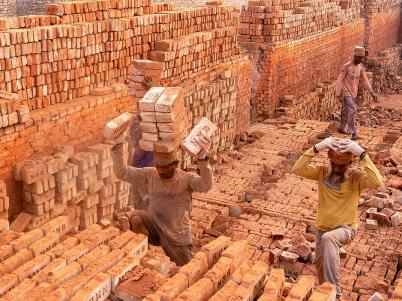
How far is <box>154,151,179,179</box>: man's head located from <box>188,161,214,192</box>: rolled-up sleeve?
0.21 metres

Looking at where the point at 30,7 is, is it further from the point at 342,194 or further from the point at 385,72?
the point at 342,194

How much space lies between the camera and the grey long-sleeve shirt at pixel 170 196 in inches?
209

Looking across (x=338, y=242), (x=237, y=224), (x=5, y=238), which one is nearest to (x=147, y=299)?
(x=5, y=238)

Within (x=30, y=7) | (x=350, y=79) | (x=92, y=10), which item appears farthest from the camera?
(x=30, y=7)

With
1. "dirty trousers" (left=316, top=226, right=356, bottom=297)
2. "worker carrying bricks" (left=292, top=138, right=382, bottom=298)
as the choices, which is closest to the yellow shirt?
"worker carrying bricks" (left=292, top=138, right=382, bottom=298)

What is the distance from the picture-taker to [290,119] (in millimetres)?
13375

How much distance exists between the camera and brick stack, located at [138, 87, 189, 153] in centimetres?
578

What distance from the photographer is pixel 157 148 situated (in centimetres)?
549

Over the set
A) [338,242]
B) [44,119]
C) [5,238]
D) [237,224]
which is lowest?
[237,224]

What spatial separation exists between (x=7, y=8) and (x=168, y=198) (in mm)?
16419

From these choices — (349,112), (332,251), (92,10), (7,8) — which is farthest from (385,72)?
(332,251)

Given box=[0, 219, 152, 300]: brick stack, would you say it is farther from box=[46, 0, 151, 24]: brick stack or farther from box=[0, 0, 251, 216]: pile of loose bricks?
box=[46, 0, 151, 24]: brick stack

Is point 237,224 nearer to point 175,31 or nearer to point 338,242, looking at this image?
point 338,242

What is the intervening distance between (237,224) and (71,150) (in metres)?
2.52
